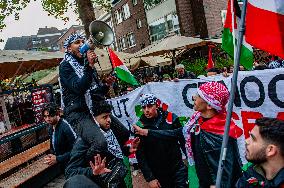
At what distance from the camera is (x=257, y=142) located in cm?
243

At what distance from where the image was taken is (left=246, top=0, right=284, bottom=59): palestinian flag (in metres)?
3.04

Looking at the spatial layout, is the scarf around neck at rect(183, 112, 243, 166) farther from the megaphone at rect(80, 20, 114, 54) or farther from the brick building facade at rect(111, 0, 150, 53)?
Result: the brick building facade at rect(111, 0, 150, 53)

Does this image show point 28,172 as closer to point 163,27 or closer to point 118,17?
point 163,27

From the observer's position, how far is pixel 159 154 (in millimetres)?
4387

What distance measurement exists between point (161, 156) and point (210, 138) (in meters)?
1.26

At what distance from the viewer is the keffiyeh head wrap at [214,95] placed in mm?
3411

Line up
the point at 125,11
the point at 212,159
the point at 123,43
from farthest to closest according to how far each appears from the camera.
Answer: the point at 123,43
the point at 125,11
the point at 212,159

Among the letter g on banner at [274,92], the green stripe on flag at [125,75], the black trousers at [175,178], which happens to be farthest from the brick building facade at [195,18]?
the black trousers at [175,178]

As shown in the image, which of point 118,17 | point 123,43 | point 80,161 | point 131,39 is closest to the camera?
point 80,161

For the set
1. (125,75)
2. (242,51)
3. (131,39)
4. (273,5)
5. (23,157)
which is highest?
(131,39)

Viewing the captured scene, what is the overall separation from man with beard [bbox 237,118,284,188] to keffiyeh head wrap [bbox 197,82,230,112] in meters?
0.95

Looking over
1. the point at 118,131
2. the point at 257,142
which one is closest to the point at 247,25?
the point at 257,142

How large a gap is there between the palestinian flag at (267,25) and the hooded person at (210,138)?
65cm

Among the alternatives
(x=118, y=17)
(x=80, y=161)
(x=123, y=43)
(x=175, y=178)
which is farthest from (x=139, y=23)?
(x=80, y=161)
